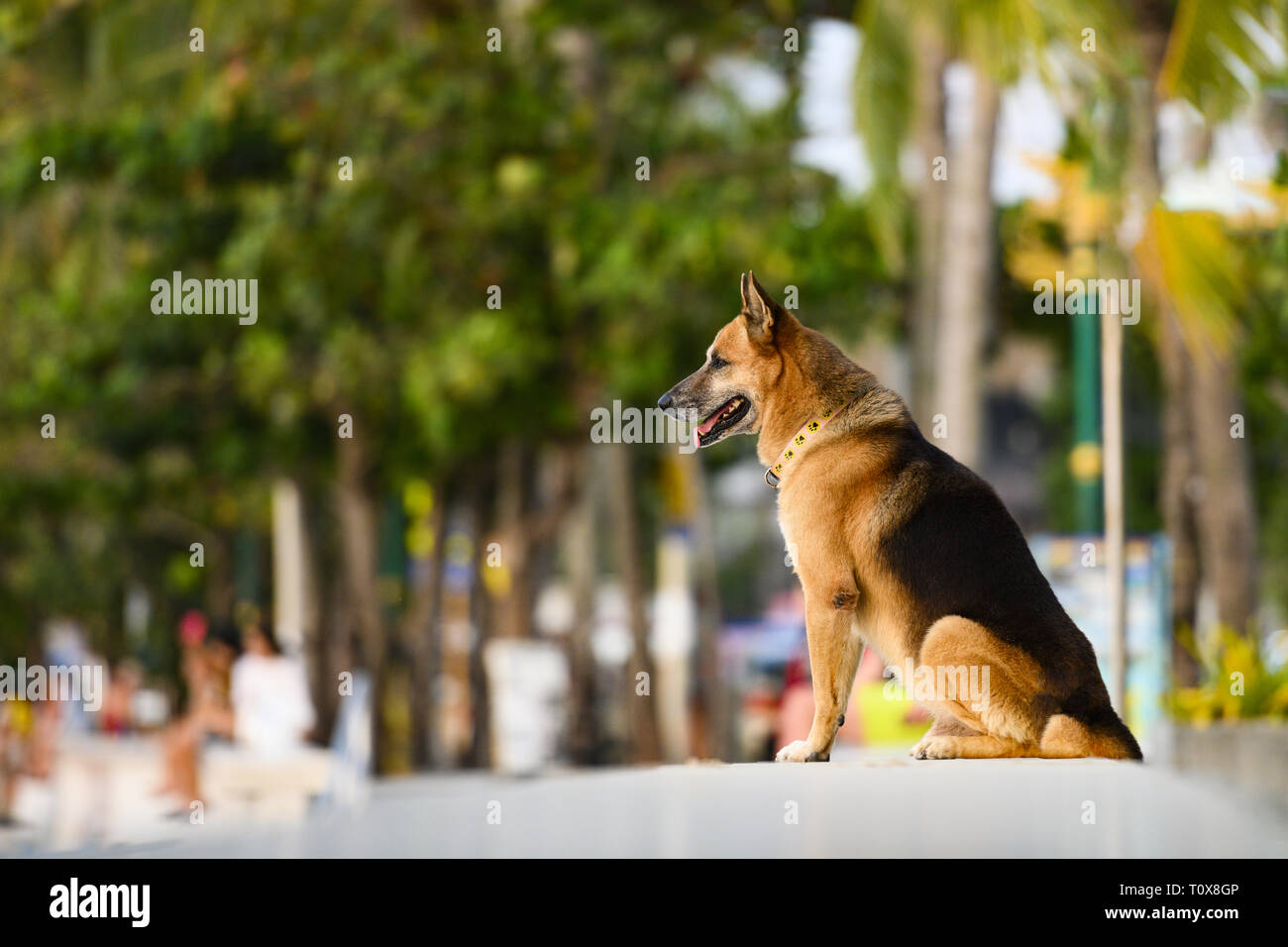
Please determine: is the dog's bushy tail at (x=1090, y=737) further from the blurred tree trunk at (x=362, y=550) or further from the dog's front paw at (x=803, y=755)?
the blurred tree trunk at (x=362, y=550)

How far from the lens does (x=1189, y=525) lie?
13648 millimetres

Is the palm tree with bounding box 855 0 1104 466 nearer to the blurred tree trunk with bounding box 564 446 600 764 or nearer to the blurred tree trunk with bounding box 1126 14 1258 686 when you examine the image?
the blurred tree trunk with bounding box 1126 14 1258 686

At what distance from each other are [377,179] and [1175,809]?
517 inches

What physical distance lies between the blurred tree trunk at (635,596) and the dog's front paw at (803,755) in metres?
11.8

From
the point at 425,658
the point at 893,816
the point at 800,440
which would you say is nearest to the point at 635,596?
the point at 425,658

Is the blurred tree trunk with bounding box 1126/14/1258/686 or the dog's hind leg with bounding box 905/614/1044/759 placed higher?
the blurred tree trunk with bounding box 1126/14/1258/686

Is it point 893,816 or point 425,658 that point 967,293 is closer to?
point 893,816

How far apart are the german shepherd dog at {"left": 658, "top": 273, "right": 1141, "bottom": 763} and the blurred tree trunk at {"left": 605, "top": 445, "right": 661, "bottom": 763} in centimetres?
1187

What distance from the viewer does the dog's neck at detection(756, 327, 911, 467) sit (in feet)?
6.77

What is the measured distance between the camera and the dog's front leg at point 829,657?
2062 millimetres

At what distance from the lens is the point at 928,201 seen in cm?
804

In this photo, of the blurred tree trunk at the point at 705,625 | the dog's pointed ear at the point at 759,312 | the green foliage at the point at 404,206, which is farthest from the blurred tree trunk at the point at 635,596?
the dog's pointed ear at the point at 759,312

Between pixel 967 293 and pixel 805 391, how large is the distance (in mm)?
3749

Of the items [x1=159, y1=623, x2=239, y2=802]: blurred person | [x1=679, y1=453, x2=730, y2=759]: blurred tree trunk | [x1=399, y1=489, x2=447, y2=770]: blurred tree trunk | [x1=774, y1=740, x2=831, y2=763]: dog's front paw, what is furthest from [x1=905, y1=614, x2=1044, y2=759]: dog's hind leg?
[x1=399, y1=489, x2=447, y2=770]: blurred tree trunk
